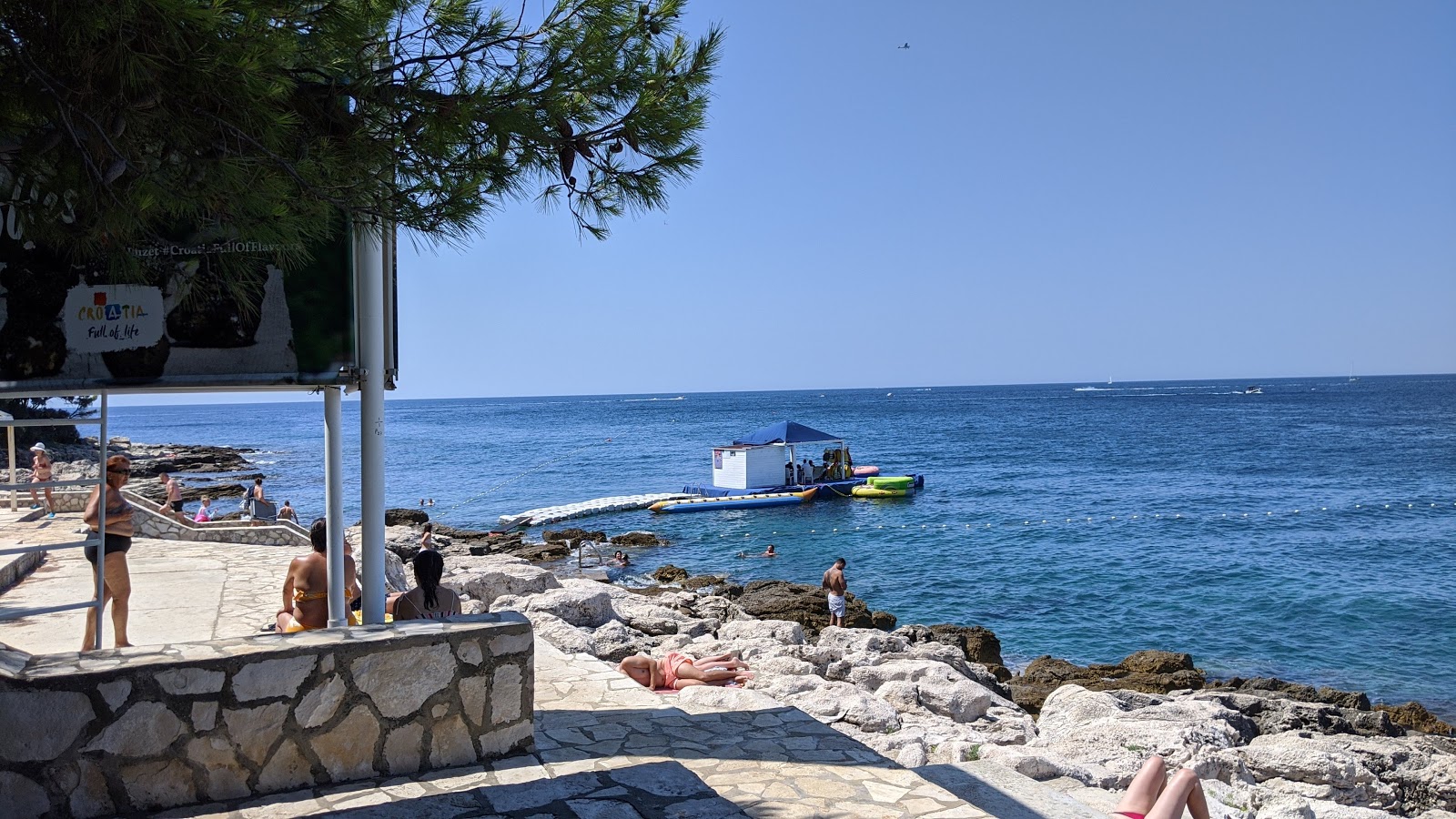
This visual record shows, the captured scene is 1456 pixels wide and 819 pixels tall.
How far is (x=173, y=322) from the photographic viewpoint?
5.19 metres

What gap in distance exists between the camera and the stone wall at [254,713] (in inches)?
159

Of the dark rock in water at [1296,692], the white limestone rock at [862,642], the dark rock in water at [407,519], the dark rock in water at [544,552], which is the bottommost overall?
the dark rock in water at [544,552]

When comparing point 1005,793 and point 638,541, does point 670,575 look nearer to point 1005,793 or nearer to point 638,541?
point 638,541

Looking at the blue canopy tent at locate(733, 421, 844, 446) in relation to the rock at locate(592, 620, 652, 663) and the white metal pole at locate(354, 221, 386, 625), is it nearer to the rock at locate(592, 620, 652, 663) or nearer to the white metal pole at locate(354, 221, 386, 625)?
the rock at locate(592, 620, 652, 663)

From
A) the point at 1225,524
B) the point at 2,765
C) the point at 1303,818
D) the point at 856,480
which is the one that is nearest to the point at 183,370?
the point at 2,765

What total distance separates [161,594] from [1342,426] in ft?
247

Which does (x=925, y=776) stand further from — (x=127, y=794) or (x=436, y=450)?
(x=436, y=450)

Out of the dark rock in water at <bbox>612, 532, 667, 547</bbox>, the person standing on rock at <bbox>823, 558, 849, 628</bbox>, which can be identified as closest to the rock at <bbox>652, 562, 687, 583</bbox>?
the dark rock in water at <bbox>612, 532, 667, 547</bbox>

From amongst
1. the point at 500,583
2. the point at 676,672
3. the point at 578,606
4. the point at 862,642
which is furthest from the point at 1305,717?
the point at 500,583

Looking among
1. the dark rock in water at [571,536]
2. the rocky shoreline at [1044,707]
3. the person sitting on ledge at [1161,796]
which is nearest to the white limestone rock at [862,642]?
the rocky shoreline at [1044,707]

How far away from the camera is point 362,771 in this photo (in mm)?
4562

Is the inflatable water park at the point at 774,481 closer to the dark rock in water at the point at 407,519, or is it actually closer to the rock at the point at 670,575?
the dark rock in water at the point at 407,519

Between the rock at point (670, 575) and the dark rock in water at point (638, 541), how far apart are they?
14.2 ft

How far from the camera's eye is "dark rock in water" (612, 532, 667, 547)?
83.8ft
